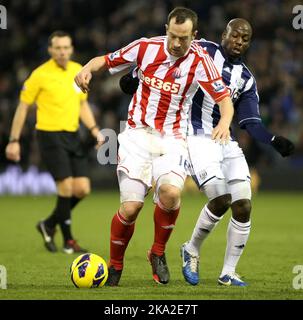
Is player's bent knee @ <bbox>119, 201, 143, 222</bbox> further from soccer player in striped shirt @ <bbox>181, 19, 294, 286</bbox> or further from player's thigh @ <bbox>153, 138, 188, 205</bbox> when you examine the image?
soccer player in striped shirt @ <bbox>181, 19, 294, 286</bbox>

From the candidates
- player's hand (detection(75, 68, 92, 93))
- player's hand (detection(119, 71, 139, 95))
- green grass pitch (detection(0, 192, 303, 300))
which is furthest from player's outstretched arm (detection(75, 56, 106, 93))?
green grass pitch (detection(0, 192, 303, 300))

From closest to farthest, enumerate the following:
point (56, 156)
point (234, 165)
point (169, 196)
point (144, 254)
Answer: point (169, 196)
point (234, 165)
point (144, 254)
point (56, 156)

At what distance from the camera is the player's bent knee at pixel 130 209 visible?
23.6ft

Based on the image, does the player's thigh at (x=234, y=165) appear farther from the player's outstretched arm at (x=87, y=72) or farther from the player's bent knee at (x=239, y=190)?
the player's outstretched arm at (x=87, y=72)

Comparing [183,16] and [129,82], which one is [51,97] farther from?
[183,16]

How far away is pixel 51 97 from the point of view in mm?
10203

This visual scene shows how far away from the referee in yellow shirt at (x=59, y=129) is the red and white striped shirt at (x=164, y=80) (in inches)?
105

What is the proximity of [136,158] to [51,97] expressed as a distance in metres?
3.15

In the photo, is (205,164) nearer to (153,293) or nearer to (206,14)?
(153,293)

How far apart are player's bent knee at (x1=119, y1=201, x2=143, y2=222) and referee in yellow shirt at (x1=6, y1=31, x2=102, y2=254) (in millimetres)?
2789

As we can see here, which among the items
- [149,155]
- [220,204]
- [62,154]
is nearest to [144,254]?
[62,154]

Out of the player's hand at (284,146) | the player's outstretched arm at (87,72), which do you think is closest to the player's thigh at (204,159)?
the player's hand at (284,146)

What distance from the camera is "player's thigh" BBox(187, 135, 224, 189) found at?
24.3ft
